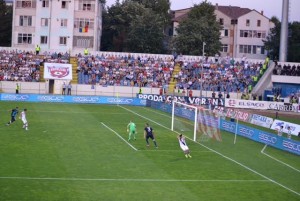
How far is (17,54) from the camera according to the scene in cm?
8006

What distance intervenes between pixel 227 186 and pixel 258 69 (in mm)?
59745

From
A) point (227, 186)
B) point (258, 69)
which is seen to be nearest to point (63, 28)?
point (258, 69)

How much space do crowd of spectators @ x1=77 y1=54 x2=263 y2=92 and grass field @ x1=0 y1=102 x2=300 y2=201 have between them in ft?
111

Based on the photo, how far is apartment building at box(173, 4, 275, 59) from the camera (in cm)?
10769

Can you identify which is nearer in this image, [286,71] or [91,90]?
[91,90]

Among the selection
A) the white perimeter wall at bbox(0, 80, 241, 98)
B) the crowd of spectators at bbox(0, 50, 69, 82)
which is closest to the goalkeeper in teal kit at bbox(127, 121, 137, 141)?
the white perimeter wall at bbox(0, 80, 241, 98)

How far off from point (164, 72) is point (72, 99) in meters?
17.5

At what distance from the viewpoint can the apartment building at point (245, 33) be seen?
4240 inches

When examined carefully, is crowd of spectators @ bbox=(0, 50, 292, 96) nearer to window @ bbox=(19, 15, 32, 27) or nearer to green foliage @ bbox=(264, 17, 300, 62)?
window @ bbox=(19, 15, 32, 27)

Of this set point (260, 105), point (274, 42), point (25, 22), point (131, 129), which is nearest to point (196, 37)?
point (274, 42)

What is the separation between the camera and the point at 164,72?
3206 inches

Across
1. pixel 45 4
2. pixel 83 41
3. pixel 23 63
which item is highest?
pixel 45 4

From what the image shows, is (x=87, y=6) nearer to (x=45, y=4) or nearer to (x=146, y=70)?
(x=45, y=4)

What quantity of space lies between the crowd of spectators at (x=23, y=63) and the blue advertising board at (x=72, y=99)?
26.6 ft
